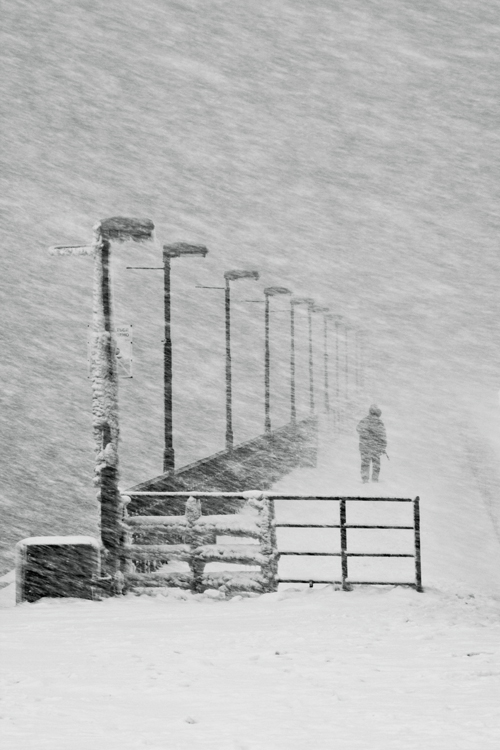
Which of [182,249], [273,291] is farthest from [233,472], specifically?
[273,291]

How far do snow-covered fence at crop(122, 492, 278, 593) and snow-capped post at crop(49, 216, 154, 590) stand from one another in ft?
1.27

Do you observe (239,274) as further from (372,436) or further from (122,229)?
(122,229)

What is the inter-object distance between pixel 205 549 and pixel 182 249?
36.4 ft

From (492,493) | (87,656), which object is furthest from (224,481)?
(87,656)

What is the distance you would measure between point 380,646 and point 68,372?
119 meters

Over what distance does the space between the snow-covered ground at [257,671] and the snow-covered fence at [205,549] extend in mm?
257

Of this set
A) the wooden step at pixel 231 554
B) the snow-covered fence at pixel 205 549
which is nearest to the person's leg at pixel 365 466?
the snow-covered fence at pixel 205 549

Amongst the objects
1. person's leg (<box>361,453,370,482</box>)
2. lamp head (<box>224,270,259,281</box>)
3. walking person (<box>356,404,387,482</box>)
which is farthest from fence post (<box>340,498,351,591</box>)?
lamp head (<box>224,270,259,281</box>)

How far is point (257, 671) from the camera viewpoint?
8.64 m

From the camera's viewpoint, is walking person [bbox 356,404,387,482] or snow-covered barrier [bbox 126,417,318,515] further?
walking person [bbox 356,404,387,482]

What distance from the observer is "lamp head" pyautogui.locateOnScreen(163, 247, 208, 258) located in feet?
76.6

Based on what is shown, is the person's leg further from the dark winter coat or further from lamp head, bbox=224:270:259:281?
lamp head, bbox=224:270:259:281

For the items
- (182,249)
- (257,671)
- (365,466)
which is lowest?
(365,466)

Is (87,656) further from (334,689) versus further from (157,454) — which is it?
(157,454)
